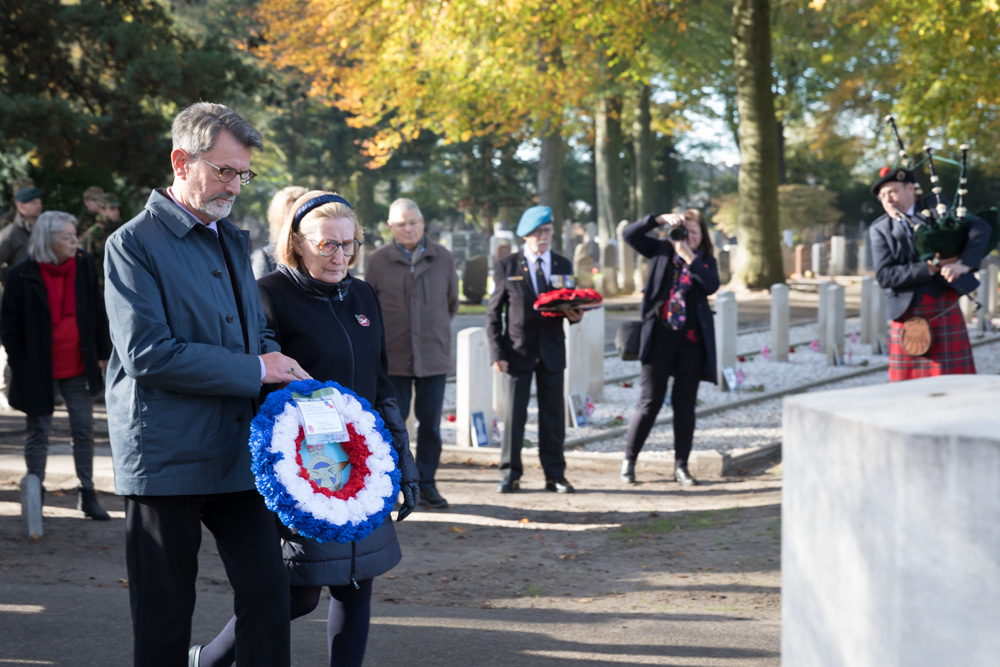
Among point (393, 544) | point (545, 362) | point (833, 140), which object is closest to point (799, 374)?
point (545, 362)

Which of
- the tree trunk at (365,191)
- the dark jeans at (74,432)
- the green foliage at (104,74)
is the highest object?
the tree trunk at (365,191)

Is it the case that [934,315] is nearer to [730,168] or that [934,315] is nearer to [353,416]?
[353,416]

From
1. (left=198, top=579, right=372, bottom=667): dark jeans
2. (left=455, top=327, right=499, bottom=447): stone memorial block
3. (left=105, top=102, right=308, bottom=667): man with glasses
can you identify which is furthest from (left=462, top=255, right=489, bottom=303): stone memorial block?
(left=105, top=102, right=308, bottom=667): man with glasses

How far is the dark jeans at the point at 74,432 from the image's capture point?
6.87m

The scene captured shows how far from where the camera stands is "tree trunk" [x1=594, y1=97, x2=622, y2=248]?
31797 millimetres

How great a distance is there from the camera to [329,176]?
41.2 m

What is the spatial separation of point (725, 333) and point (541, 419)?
529 centimetres

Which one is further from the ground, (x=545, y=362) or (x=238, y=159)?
(x=238, y=159)

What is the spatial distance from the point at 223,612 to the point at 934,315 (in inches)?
172

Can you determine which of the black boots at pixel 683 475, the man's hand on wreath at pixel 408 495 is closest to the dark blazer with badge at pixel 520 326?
the black boots at pixel 683 475

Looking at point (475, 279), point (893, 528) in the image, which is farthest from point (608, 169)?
point (893, 528)

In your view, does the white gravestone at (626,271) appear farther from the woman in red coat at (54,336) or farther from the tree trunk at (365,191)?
the woman in red coat at (54,336)

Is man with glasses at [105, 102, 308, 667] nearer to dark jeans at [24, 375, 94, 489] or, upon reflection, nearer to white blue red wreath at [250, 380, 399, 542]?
white blue red wreath at [250, 380, 399, 542]

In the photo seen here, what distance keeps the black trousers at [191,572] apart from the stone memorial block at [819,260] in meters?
29.9
